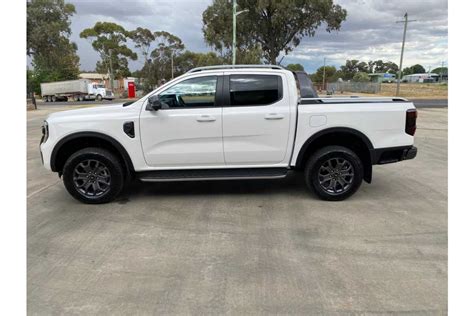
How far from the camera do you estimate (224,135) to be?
529 centimetres

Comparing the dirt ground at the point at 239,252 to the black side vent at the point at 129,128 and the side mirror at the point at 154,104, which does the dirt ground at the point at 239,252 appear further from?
the side mirror at the point at 154,104

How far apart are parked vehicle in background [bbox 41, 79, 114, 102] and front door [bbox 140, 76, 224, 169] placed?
47.4m

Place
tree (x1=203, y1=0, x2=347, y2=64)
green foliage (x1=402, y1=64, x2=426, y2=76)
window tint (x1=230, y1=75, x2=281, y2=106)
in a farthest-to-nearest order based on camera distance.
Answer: green foliage (x1=402, y1=64, x2=426, y2=76) → tree (x1=203, y1=0, x2=347, y2=64) → window tint (x1=230, y1=75, x2=281, y2=106)

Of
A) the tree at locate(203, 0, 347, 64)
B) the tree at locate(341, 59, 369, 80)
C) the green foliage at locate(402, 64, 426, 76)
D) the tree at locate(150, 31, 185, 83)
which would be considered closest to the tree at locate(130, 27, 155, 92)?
the tree at locate(150, 31, 185, 83)

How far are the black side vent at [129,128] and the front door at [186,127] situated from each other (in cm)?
12

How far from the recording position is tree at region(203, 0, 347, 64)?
27078 millimetres

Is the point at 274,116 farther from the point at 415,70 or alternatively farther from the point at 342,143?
the point at 415,70

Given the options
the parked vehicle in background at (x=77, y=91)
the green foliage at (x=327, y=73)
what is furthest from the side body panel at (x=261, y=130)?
the green foliage at (x=327, y=73)

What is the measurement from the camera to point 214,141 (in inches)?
209

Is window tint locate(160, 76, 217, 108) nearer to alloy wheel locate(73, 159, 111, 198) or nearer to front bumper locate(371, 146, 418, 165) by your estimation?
alloy wheel locate(73, 159, 111, 198)

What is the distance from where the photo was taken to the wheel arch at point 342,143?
5316 millimetres

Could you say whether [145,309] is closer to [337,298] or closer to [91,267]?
[91,267]

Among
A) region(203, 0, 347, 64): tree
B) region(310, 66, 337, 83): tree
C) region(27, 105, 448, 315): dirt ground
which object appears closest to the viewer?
region(27, 105, 448, 315): dirt ground

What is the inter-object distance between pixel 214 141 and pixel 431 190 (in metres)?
3.55
